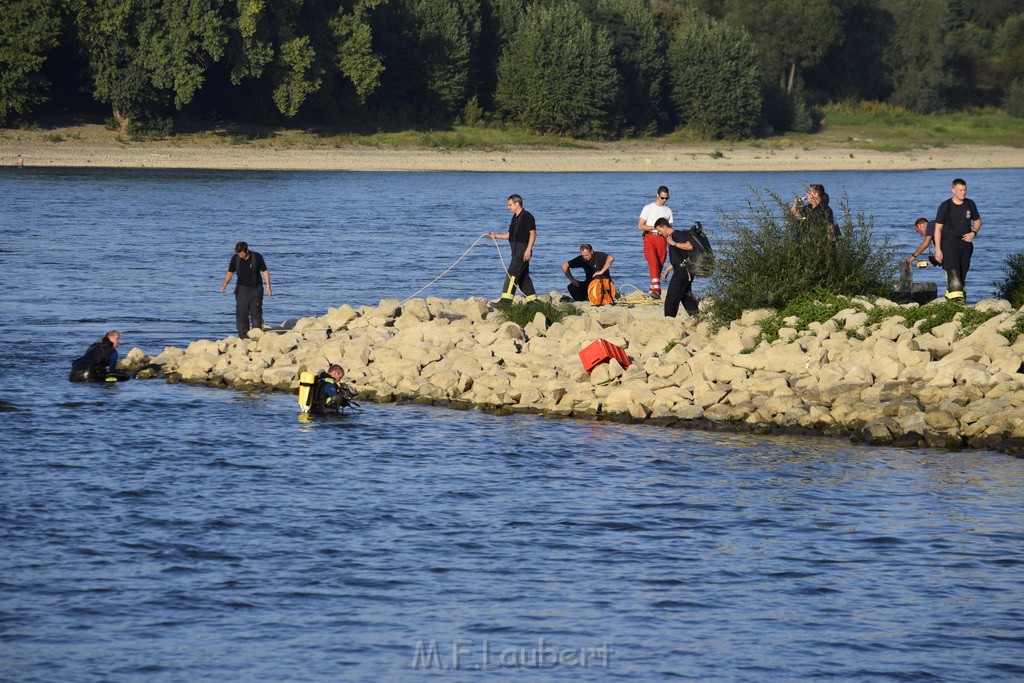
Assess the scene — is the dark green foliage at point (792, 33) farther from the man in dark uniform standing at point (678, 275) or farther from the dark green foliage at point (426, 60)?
the man in dark uniform standing at point (678, 275)

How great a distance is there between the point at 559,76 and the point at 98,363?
60.8 m

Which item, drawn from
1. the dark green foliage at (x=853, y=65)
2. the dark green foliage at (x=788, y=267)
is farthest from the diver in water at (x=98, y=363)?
the dark green foliage at (x=853, y=65)

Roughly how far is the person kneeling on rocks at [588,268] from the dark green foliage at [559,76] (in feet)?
185

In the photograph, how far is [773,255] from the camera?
64.6 feet

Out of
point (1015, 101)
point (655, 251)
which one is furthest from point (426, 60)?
point (655, 251)

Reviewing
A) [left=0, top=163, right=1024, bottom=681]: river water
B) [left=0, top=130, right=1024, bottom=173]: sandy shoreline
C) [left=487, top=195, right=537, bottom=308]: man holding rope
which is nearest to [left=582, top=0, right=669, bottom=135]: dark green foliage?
[left=0, top=130, right=1024, bottom=173]: sandy shoreline

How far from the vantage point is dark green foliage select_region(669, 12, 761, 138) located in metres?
81.3

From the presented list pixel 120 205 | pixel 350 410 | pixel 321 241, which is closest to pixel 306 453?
pixel 350 410

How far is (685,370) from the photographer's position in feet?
60.1

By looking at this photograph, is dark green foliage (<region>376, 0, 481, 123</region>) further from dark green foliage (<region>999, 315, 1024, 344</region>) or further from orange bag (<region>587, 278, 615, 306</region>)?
dark green foliage (<region>999, 315, 1024, 344</region>)

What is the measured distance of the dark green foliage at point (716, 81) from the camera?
81.3 meters

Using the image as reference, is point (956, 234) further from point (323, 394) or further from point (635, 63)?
point (635, 63)

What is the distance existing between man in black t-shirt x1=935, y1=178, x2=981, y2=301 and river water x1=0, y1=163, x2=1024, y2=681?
14.0 feet

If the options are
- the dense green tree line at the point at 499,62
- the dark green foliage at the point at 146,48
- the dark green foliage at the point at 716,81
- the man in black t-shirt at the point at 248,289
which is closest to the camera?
the man in black t-shirt at the point at 248,289
